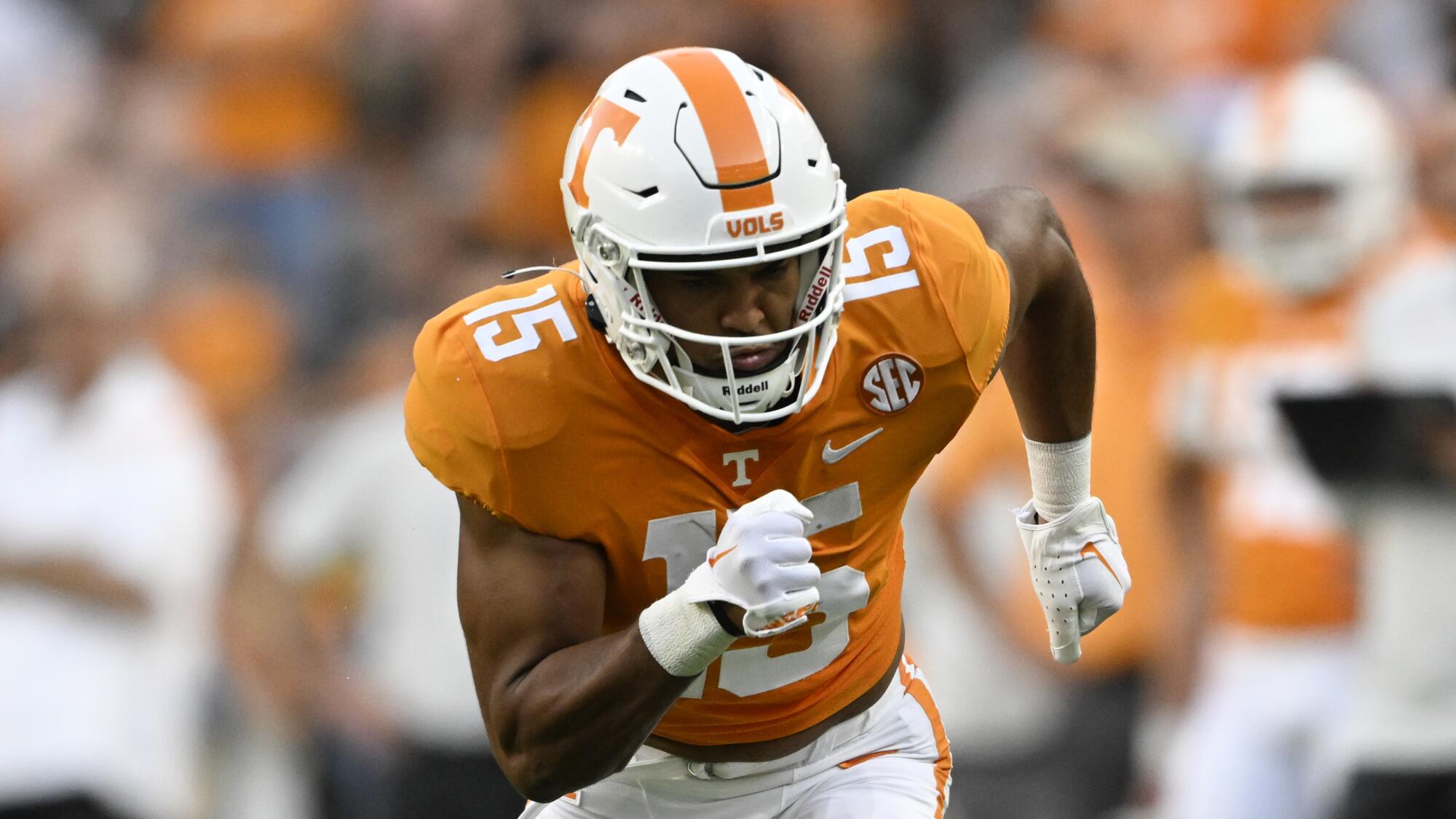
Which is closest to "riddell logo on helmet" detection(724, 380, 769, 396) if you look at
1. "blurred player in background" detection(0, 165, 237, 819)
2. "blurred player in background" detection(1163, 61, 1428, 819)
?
"blurred player in background" detection(0, 165, 237, 819)

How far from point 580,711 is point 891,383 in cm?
71

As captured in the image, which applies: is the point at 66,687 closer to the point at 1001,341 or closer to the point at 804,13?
the point at 1001,341

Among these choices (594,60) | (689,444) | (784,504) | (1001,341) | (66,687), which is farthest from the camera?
(594,60)

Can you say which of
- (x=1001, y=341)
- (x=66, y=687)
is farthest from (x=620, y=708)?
(x=66, y=687)

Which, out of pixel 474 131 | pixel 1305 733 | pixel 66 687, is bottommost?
pixel 1305 733

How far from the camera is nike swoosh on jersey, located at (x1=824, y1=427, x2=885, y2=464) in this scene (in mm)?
2973

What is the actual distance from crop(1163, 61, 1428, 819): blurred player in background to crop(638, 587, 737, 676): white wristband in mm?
3534

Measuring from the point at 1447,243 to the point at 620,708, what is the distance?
3.93m

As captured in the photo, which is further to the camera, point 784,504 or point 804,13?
point 804,13

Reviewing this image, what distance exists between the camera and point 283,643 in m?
6.07

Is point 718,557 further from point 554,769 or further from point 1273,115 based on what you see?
point 1273,115

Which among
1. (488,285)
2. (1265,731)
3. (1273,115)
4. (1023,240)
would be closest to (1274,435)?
(1265,731)

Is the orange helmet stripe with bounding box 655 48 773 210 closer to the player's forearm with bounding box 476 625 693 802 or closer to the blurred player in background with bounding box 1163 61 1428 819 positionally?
the player's forearm with bounding box 476 625 693 802

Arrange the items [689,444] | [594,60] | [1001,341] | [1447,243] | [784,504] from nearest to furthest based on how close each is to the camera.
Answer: [784,504] < [689,444] < [1001,341] < [1447,243] < [594,60]
